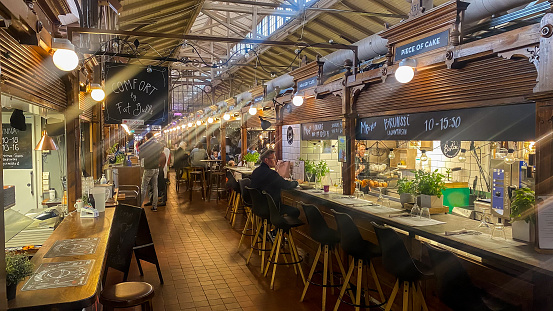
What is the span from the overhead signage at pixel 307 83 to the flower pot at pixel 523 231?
180 inches

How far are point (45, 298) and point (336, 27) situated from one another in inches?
371

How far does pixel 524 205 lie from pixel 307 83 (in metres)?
4.97

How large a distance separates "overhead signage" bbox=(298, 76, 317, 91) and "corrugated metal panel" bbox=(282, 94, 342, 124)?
30cm

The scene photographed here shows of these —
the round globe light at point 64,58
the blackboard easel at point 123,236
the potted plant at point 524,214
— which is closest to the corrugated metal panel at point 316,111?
the blackboard easel at point 123,236

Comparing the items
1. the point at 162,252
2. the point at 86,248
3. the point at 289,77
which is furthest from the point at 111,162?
the point at 86,248

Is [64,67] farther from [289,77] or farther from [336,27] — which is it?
[336,27]

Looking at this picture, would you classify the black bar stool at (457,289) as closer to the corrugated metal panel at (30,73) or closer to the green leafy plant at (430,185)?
the green leafy plant at (430,185)

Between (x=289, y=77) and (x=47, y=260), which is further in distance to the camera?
(x=289, y=77)

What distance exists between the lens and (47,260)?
9.36 feet

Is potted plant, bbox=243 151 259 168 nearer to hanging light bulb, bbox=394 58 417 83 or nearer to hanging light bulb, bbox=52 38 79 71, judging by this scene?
hanging light bulb, bbox=394 58 417 83

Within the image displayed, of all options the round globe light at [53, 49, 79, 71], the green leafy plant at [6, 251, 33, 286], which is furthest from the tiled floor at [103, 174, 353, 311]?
the round globe light at [53, 49, 79, 71]

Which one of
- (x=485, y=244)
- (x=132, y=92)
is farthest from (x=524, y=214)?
(x=132, y=92)

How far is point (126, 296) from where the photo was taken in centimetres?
310

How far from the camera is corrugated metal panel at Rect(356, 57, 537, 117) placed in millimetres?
3498
